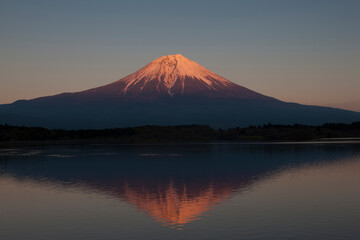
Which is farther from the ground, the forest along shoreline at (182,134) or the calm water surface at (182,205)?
the forest along shoreline at (182,134)

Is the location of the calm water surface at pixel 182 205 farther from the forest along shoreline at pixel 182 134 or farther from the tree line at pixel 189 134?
the tree line at pixel 189 134

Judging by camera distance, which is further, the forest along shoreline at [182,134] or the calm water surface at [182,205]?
the forest along shoreline at [182,134]

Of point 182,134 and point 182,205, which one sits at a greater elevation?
point 182,134

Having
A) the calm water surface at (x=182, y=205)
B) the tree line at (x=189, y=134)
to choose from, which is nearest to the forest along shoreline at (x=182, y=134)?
the tree line at (x=189, y=134)

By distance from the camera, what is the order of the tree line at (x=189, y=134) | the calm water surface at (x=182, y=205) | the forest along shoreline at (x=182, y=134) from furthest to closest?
the tree line at (x=189, y=134) → the forest along shoreline at (x=182, y=134) → the calm water surface at (x=182, y=205)

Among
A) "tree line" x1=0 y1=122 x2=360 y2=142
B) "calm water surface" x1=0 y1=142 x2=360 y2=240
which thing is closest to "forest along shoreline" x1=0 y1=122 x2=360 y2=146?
"tree line" x1=0 y1=122 x2=360 y2=142

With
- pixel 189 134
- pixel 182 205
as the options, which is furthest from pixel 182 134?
pixel 182 205

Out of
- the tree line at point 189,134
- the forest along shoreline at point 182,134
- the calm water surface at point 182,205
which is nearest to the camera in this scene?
the calm water surface at point 182,205

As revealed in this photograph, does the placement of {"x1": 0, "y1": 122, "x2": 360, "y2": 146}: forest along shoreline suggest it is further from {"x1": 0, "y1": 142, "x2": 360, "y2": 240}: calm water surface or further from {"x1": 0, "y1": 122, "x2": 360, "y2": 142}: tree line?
{"x1": 0, "y1": 142, "x2": 360, "y2": 240}: calm water surface

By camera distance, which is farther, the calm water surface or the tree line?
the tree line

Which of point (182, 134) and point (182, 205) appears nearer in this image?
point (182, 205)

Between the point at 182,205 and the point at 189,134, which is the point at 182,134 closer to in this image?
the point at 189,134

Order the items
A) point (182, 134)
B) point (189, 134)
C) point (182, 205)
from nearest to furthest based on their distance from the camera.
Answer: point (182, 205)
point (189, 134)
point (182, 134)

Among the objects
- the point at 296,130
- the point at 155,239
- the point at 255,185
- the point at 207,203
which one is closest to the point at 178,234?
the point at 155,239
